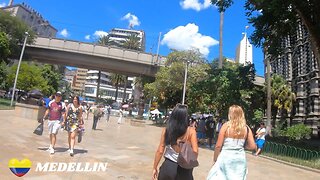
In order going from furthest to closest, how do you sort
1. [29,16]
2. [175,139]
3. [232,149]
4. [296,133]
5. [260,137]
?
1. [29,16]
2. [296,133]
3. [260,137]
4. [232,149]
5. [175,139]

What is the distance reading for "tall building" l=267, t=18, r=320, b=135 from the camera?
38.6 metres

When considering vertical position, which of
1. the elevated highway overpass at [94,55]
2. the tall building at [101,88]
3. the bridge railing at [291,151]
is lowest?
the bridge railing at [291,151]

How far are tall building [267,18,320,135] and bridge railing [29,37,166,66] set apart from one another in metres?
16.1

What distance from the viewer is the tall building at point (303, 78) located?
1521 inches

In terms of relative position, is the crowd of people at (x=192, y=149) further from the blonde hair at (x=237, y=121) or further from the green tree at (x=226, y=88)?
the green tree at (x=226, y=88)

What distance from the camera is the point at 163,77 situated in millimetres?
41812

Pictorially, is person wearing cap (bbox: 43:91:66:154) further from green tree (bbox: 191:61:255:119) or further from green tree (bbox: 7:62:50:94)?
green tree (bbox: 7:62:50:94)

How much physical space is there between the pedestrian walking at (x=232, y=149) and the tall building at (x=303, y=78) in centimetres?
3420

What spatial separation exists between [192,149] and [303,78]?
40618mm

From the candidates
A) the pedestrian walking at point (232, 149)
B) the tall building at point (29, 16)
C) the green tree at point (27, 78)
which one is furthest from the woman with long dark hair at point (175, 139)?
the tall building at point (29, 16)

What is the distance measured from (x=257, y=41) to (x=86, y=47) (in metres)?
31.4

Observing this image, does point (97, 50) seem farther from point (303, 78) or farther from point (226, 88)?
point (226, 88)

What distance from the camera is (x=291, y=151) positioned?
17828mm

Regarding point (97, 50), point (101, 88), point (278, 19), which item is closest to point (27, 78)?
point (97, 50)
